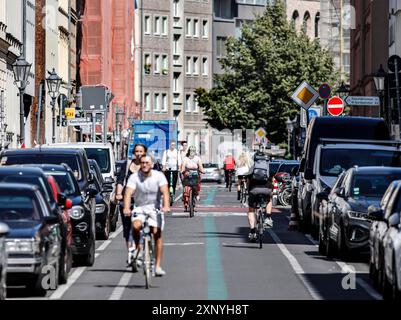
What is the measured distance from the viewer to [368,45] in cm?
8362

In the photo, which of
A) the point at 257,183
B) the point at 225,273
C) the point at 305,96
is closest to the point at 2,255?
the point at 225,273

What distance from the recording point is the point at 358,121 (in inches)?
1495

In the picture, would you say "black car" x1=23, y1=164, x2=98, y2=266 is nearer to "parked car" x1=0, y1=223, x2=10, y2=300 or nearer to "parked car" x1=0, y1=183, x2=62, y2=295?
"parked car" x1=0, y1=183, x2=62, y2=295

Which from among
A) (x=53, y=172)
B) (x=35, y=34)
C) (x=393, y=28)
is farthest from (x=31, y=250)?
(x=35, y=34)

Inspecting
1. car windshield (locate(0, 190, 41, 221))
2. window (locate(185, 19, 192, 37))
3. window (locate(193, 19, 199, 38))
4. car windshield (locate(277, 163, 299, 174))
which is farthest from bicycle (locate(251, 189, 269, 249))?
window (locate(193, 19, 199, 38))

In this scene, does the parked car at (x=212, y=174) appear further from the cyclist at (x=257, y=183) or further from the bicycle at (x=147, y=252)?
the bicycle at (x=147, y=252)

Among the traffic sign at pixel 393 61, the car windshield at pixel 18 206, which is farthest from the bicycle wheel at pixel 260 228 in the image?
the traffic sign at pixel 393 61

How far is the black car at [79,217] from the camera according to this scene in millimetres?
25359

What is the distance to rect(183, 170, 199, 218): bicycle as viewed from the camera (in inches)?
1678

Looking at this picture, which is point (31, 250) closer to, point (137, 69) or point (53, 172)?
point (53, 172)

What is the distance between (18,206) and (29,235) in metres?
1.16

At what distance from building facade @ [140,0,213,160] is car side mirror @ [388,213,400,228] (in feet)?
386

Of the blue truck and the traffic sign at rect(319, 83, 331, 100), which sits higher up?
the traffic sign at rect(319, 83, 331, 100)

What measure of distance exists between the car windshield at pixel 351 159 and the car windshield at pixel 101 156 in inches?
300
